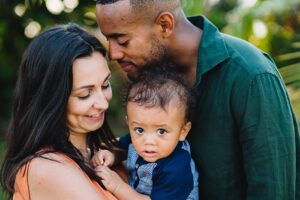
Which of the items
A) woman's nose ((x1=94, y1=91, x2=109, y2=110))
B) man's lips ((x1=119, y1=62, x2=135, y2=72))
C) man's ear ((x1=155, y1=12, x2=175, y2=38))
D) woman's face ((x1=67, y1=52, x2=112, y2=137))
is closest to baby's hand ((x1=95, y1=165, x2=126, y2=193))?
woman's face ((x1=67, y1=52, x2=112, y2=137))

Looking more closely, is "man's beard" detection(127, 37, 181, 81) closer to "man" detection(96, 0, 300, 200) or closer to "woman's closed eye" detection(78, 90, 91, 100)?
"man" detection(96, 0, 300, 200)

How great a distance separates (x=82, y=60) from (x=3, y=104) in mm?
5688

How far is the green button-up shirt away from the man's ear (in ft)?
0.62

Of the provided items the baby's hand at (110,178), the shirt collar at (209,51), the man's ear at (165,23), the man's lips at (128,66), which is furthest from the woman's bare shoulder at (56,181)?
the man's ear at (165,23)

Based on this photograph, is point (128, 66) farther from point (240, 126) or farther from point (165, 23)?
point (240, 126)

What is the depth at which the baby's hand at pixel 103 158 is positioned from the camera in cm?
319

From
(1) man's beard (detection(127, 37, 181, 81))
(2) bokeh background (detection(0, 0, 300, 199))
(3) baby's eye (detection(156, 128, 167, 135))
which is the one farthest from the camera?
(2) bokeh background (detection(0, 0, 300, 199))

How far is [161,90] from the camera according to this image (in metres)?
2.95

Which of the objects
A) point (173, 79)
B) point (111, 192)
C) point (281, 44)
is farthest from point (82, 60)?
point (281, 44)

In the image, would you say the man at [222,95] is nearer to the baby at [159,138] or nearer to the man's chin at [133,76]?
the man's chin at [133,76]

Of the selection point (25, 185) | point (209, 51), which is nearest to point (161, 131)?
point (209, 51)

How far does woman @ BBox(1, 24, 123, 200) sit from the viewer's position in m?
2.89

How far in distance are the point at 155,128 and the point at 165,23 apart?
0.62 metres

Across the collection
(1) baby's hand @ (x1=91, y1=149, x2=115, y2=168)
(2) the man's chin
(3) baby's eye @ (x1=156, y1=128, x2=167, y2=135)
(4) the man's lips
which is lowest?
(1) baby's hand @ (x1=91, y1=149, x2=115, y2=168)
